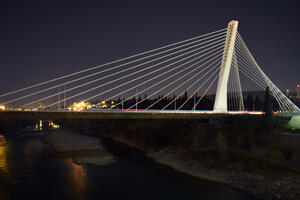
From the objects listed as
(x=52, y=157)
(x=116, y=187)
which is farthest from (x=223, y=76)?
(x=52, y=157)

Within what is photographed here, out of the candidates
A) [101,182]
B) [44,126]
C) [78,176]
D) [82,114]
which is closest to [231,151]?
[101,182]

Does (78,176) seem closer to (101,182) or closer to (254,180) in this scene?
(101,182)

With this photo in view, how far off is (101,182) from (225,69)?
879 inches

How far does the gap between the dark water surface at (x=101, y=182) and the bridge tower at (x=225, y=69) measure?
476 inches

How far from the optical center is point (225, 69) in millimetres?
33781

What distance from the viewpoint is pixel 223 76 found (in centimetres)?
3350

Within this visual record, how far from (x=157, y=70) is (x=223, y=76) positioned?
9.39 metres

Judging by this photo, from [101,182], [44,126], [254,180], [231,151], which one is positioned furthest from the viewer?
[44,126]

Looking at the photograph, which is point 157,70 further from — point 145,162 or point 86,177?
point 86,177

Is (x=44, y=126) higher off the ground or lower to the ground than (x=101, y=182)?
higher

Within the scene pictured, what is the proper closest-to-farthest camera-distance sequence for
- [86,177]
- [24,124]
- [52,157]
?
[86,177]
[52,157]
[24,124]

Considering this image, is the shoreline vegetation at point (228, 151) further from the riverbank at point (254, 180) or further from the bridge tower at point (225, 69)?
the bridge tower at point (225, 69)

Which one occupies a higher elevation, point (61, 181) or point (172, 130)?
point (172, 130)

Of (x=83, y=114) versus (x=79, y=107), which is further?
(x=79, y=107)
